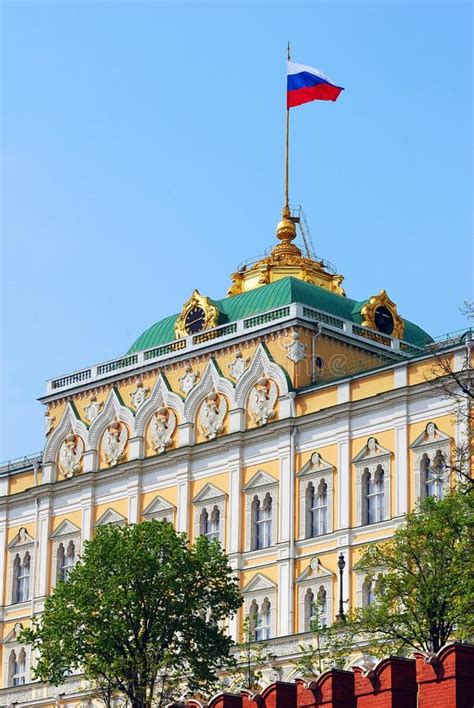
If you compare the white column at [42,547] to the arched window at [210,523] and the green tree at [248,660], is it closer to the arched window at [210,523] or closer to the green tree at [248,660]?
the arched window at [210,523]

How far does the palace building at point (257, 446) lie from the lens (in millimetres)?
104000

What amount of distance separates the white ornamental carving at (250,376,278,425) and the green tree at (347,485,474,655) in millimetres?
19978

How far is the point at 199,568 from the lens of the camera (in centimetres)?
9550

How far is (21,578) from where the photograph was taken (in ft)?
Answer: 401

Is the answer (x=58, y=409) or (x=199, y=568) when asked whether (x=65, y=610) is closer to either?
(x=199, y=568)

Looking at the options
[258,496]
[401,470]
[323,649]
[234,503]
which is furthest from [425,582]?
[234,503]

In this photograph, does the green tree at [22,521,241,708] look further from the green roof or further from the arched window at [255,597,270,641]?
the green roof

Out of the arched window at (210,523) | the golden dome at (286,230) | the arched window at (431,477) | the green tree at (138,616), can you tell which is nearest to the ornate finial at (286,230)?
the golden dome at (286,230)

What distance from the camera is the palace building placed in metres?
104

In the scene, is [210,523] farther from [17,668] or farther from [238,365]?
[17,668]

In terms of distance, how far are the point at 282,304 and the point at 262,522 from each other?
11.5 m

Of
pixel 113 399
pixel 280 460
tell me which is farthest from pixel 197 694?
pixel 113 399

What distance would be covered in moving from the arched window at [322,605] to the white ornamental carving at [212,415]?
37.5 feet

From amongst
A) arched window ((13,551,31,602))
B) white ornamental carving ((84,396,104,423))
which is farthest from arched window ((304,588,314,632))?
arched window ((13,551,31,602))
